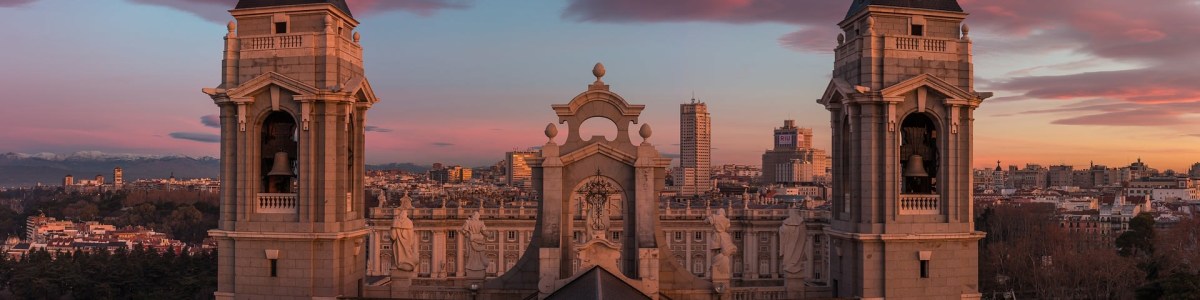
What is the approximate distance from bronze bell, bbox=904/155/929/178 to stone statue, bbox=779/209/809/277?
2.86 m

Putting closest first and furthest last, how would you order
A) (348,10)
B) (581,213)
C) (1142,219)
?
(348,10), (581,213), (1142,219)

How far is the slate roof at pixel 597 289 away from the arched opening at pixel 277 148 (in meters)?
7.29

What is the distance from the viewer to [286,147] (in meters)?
24.2

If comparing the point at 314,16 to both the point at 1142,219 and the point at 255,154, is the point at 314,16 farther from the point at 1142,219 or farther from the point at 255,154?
the point at 1142,219

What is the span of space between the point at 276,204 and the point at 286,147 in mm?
→ 1449

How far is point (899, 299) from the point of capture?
2373 centimetres

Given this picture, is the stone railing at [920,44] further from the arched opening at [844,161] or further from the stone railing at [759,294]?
the stone railing at [759,294]

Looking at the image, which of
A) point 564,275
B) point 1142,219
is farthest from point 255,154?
point 1142,219

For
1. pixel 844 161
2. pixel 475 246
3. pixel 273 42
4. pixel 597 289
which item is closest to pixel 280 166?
pixel 273 42

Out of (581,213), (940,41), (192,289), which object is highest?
(940,41)

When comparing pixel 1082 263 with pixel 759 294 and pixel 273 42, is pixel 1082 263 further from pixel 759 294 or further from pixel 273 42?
pixel 273 42

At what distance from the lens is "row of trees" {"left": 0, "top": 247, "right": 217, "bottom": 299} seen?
76.0 metres

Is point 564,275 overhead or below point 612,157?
below

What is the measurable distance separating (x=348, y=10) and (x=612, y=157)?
7577mm
